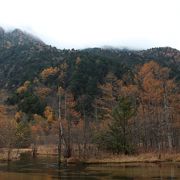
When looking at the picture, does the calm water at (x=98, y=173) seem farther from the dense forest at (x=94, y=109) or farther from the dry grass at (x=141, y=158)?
the dense forest at (x=94, y=109)

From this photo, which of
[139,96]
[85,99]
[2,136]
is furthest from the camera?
[85,99]

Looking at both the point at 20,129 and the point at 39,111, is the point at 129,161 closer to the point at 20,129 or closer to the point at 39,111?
the point at 20,129

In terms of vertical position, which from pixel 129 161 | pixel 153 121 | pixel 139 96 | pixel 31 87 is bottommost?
pixel 129 161

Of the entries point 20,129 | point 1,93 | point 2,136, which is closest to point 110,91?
point 20,129

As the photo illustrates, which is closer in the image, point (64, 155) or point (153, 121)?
point (64, 155)

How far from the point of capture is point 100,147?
5672 cm

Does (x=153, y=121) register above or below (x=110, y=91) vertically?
below

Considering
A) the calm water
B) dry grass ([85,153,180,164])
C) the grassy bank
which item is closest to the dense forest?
the grassy bank

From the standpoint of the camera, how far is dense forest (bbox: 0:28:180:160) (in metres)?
56.4

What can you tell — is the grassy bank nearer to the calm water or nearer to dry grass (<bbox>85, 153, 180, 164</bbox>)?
dry grass (<bbox>85, 153, 180, 164</bbox>)

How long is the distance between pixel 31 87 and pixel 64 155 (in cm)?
10970

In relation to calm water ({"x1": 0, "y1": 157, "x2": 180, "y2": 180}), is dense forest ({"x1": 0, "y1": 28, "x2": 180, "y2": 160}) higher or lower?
higher

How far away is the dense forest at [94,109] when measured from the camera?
5638 cm

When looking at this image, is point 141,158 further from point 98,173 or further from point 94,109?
point 94,109
